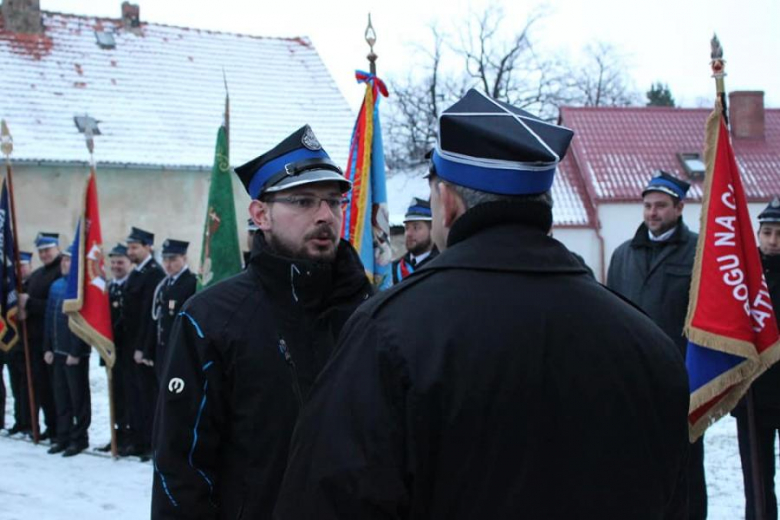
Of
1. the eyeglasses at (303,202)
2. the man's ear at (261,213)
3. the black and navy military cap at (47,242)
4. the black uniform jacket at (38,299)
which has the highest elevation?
the eyeglasses at (303,202)

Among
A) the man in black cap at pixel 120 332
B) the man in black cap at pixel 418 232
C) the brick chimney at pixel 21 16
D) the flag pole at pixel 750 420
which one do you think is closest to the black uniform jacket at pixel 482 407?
the flag pole at pixel 750 420

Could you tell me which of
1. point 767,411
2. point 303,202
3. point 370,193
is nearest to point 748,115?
point 767,411

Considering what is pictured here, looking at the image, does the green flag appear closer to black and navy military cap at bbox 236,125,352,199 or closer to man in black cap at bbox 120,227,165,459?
man in black cap at bbox 120,227,165,459

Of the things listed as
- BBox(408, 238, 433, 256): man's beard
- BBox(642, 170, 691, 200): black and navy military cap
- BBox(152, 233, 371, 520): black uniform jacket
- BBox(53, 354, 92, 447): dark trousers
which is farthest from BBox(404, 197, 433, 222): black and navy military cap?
BBox(152, 233, 371, 520): black uniform jacket

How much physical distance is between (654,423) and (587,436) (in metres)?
0.18

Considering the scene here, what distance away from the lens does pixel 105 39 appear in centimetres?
2583

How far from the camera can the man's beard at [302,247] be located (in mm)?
3518

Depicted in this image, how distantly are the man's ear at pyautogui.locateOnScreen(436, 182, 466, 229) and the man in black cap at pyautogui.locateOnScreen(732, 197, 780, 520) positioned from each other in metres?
4.40

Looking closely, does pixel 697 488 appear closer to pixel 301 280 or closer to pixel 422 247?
pixel 422 247

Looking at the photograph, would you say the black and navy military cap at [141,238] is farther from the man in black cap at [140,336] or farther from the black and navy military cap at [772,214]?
the black and navy military cap at [772,214]

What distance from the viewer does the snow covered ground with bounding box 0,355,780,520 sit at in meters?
7.47

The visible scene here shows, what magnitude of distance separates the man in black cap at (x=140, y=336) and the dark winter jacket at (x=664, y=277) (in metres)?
5.22

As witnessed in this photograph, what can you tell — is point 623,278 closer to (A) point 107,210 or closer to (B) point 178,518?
(B) point 178,518

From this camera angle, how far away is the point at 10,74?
23.6 metres
